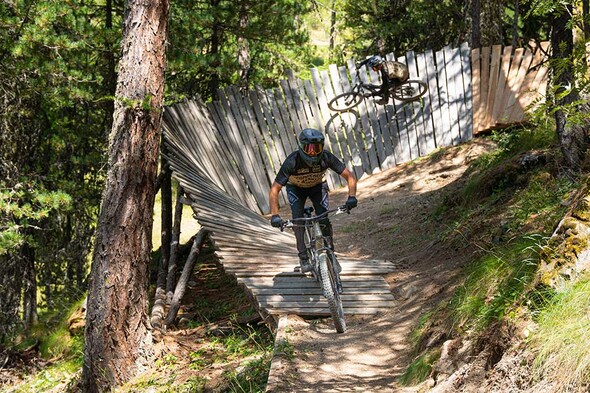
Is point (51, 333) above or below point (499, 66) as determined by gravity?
below

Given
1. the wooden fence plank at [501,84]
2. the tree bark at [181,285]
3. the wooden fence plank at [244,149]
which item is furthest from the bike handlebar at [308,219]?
the wooden fence plank at [501,84]

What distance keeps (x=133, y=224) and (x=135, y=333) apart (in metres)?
1.24

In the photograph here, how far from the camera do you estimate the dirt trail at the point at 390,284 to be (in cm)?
569

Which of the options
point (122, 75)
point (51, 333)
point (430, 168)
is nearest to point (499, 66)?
point (430, 168)

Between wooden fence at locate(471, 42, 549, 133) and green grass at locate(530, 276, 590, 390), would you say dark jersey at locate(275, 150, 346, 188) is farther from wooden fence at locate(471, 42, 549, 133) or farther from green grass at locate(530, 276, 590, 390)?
wooden fence at locate(471, 42, 549, 133)

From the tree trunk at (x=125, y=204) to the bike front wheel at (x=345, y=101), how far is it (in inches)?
261

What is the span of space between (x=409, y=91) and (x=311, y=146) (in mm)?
7629

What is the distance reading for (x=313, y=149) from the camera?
6742 millimetres

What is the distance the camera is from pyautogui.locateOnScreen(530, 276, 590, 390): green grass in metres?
3.50

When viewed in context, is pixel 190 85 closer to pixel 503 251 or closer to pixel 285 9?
pixel 285 9

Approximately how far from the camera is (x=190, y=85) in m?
14.2

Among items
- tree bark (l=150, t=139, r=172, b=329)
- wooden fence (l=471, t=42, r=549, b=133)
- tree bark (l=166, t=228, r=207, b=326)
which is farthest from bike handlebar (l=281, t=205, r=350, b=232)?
wooden fence (l=471, t=42, r=549, b=133)

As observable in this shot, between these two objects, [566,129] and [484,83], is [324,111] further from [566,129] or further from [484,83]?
[566,129]

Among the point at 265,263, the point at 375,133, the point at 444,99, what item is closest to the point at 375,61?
the point at 375,133
